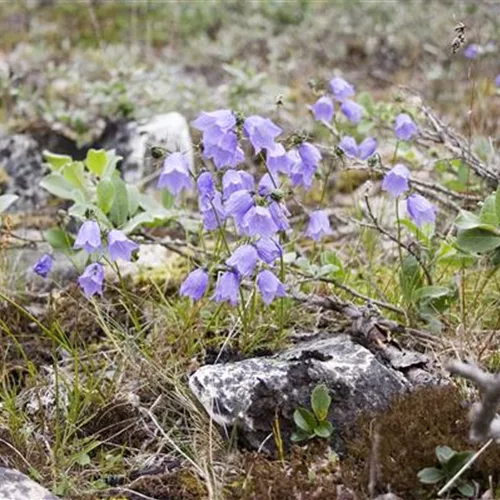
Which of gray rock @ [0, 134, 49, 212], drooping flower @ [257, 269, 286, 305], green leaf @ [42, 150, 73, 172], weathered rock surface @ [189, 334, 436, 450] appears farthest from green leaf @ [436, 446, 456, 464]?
gray rock @ [0, 134, 49, 212]

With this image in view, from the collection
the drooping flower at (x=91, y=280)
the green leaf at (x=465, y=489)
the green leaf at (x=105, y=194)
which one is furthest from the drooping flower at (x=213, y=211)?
the green leaf at (x=465, y=489)

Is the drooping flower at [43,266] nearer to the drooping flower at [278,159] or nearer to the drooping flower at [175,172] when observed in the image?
the drooping flower at [175,172]

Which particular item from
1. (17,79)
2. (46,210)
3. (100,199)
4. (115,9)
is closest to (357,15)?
(115,9)

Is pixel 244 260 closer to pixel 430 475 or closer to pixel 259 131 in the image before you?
pixel 259 131

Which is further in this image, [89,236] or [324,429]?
[89,236]

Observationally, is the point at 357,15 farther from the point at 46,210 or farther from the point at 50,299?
the point at 50,299

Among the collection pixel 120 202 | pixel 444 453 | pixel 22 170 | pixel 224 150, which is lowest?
pixel 22 170

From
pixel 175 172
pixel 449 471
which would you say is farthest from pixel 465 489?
pixel 175 172
